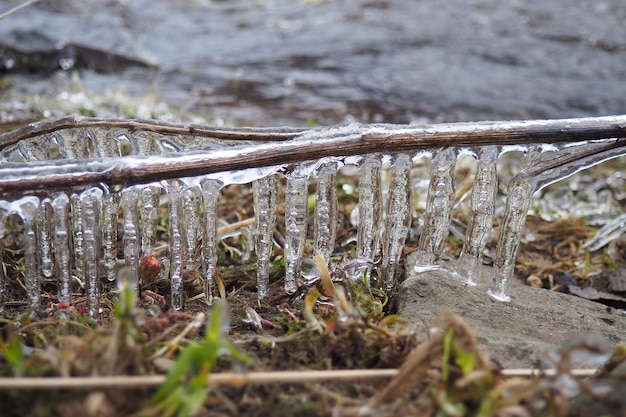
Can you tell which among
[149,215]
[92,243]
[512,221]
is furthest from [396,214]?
[92,243]

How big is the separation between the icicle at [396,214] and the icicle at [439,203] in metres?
0.08

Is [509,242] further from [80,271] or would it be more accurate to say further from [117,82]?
[117,82]

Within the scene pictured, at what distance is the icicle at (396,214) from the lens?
6.05 feet

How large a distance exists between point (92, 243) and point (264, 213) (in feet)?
1.62

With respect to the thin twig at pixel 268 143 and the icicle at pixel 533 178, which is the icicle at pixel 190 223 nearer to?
the thin twig at pixel 268 143

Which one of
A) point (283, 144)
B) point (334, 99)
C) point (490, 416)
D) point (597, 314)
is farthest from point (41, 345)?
point (334, 99)

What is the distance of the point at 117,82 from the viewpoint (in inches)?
276

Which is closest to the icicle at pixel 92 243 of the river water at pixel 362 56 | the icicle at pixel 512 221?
the icicle at pixel 512 221

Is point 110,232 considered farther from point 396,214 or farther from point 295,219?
point 396,214

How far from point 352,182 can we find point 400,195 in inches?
67.4

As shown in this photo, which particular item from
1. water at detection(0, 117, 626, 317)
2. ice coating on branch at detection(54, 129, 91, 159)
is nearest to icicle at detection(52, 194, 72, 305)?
water at detection(0, 117, 626, 317)

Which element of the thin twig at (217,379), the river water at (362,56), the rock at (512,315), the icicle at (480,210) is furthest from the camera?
the river water at (362,56)

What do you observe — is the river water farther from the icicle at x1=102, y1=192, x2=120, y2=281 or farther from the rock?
the rock

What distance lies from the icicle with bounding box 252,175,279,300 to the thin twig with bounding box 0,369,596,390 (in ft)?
1.94
